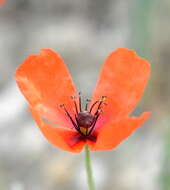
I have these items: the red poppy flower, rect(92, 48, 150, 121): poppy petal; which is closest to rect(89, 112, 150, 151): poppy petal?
the red poppy flower

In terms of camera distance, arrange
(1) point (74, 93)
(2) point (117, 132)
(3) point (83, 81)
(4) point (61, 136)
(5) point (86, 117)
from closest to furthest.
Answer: (2) point (117, 132)
(4) point (61, 136)
(5) point (86, 117)
(1) point (74, 93)
(3) point (83, 81)

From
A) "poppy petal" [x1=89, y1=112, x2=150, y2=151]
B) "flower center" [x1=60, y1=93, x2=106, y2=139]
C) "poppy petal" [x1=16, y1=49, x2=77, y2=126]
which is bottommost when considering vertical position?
"poppy petal" [x1=89, y1=112, x2=150, y2=151]

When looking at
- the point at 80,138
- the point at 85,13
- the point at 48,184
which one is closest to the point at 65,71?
the point at 80,138

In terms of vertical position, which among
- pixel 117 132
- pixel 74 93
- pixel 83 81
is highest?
pixel 83 81

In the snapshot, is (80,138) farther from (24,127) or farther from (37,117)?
(24,127)

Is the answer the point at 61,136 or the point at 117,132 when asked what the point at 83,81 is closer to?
the point at 61,136

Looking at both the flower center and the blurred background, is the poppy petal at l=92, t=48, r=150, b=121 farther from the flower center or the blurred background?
the blurred background

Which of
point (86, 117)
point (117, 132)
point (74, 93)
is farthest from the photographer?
point (74, 93)

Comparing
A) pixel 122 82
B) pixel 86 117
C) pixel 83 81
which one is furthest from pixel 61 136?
pixel 83 81
